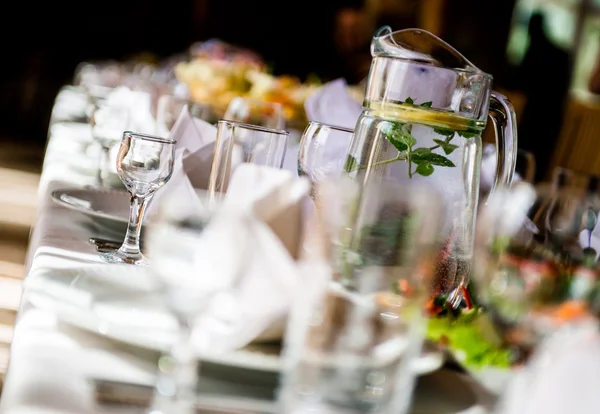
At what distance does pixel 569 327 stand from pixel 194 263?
9.1 inches

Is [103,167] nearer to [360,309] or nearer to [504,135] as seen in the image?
[504,135]

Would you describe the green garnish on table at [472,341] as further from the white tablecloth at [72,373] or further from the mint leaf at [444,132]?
the mint leaf at [444,132]

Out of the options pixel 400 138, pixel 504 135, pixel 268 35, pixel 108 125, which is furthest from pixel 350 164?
pixel 268 35

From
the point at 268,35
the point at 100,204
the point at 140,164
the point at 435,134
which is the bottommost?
the point at 268,35

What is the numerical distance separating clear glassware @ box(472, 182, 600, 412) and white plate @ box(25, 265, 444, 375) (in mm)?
90

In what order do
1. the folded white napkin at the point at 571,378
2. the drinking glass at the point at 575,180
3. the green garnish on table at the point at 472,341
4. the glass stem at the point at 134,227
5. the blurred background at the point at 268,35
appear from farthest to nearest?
the blurred background at the point at 268,35 → the drinking glass at the point at 575,180 → the glass stem at the point at 134,227 → the green garnish on table at the point at 472,341 → the folded white napkin at the point at 571,378

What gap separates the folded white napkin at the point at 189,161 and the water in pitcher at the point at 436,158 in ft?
0.67

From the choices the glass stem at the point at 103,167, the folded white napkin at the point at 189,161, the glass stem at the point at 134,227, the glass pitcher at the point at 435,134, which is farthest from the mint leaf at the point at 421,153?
the glass stem at the point at 103,167

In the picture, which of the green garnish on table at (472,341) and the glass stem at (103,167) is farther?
the glass stem at (103,167)

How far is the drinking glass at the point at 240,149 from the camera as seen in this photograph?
111 cm

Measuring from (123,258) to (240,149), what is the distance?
0.20 metres

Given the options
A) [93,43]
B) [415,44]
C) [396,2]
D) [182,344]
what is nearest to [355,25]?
[396,2]

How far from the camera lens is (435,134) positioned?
1.00 metres

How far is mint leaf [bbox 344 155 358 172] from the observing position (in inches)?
40.9
